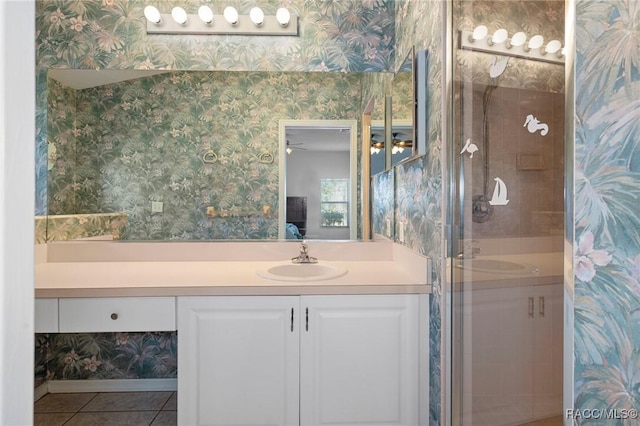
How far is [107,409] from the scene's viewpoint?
2131mm

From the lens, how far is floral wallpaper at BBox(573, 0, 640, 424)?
873 millimetres

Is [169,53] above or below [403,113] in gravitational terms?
above

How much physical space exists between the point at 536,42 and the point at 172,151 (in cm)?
184

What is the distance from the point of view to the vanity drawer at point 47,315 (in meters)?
1.58

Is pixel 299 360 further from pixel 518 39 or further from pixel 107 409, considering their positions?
pixel 518 39

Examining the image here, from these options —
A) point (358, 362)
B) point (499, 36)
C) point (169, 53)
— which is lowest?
point (358, 362)

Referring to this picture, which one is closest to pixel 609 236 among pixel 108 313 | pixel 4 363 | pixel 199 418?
pixel 4 363

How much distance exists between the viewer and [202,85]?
2.22 meters

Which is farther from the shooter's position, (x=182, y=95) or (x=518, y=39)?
(x=182, y=95)

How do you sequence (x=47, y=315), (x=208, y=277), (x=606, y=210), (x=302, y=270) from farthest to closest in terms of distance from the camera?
1. (x=302, y=270)
2. (x=208, y=277)
3. (x=47, y=315)
4. (x=606, y=210)

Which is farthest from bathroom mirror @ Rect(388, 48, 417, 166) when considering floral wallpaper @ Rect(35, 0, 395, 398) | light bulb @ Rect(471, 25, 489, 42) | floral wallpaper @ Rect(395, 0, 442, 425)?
light bulb @ Rect(471, 25, 489, 42)

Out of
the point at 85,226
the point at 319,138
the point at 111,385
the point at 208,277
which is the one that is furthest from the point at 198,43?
the point at 111,385

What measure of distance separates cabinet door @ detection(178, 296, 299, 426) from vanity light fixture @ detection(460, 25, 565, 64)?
3.90 feet

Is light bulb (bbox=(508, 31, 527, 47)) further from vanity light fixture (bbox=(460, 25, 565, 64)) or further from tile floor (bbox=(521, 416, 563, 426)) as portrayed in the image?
tile floor (bbox=(521, 416, 563, 426))
